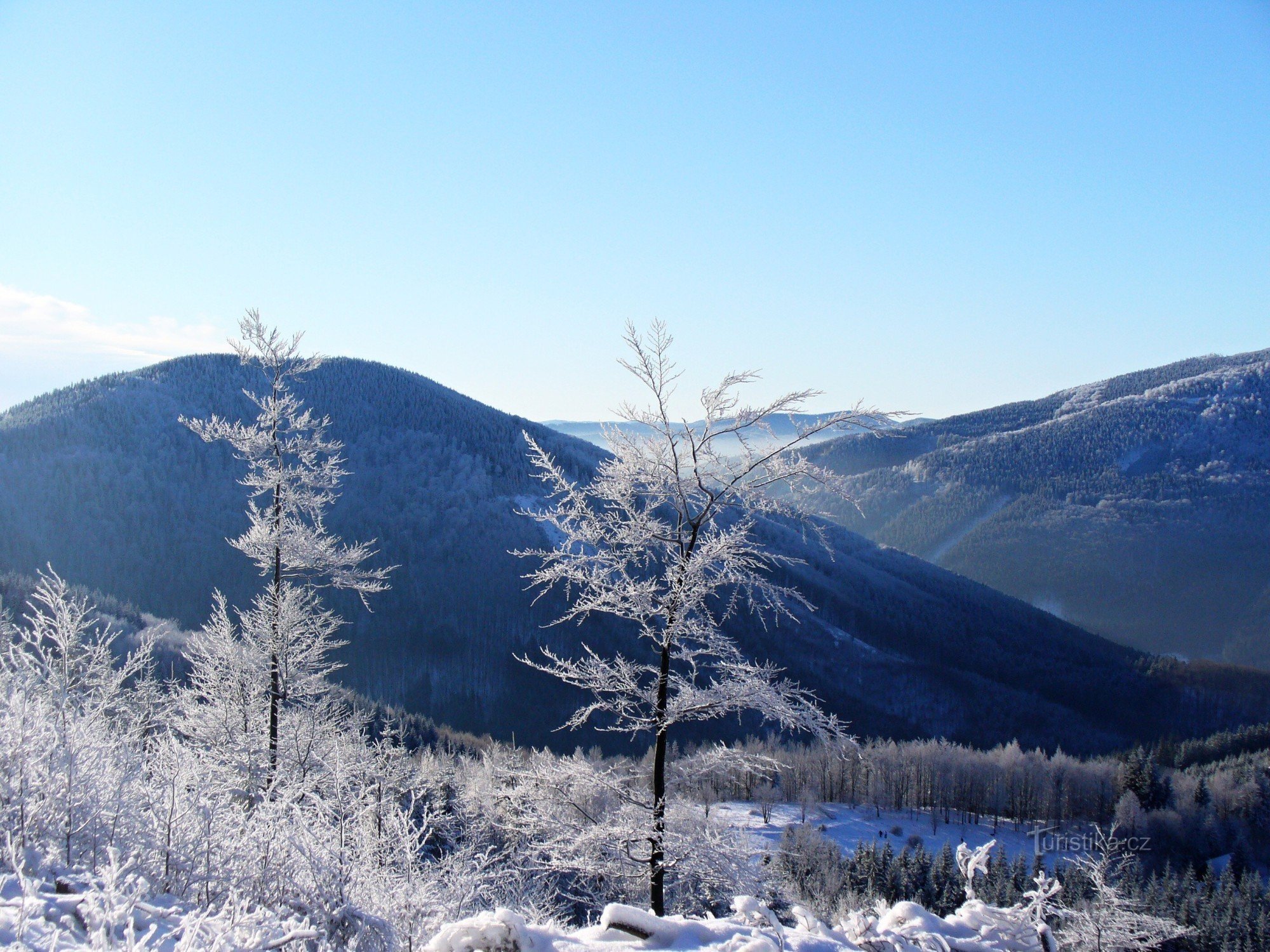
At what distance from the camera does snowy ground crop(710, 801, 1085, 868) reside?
2500 inches

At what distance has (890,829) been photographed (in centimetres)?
6969

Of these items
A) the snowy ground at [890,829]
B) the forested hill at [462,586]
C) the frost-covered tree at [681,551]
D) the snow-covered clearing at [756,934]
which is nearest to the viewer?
the snow-covered clearing at [756,934]

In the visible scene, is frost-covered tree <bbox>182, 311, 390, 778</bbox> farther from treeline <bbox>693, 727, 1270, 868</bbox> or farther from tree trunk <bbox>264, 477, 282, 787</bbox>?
treeline <bbox>693, 727, 1270, 868</bbox>

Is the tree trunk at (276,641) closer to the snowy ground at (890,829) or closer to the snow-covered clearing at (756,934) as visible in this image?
the snow-covered clearing at (756,934)

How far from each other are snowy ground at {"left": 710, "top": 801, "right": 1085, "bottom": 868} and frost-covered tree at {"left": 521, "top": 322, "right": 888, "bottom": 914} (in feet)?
189

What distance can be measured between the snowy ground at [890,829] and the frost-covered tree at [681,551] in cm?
5770

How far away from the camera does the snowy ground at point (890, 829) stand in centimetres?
6350
